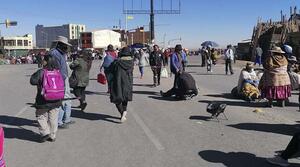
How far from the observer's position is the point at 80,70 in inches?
432

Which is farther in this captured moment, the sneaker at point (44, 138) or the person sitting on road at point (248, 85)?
the person sitting on road at point (248, 85)

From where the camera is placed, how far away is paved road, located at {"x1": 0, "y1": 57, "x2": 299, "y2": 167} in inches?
263

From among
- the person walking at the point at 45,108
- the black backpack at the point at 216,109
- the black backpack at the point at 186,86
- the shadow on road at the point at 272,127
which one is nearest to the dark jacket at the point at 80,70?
the person walking at the point at 45,108

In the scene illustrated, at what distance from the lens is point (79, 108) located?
12086 millimetres

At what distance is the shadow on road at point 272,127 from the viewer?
858cm

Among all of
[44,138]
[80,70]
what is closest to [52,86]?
[44,138]

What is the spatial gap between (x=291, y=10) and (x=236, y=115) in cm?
3830

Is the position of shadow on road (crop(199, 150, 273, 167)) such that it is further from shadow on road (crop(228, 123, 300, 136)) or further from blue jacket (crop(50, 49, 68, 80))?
blue jacket (crop(50, 49, 68, 80))

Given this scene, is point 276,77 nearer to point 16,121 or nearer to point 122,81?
point 122,81

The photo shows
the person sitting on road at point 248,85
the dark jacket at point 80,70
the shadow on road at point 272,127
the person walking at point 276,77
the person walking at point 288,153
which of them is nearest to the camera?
the person walking at point 288,153

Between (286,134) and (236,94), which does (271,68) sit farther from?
(286,134)

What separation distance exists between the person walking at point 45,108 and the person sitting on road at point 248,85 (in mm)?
6681

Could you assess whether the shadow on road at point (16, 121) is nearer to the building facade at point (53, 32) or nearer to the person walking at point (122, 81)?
the person walking at point (122, 81)

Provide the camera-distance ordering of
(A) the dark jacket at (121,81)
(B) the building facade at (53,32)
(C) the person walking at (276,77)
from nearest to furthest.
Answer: (A) the dark jacket at (121,81)
(C) the person walking at (276,77)
(B) the building facade at (53,32)
